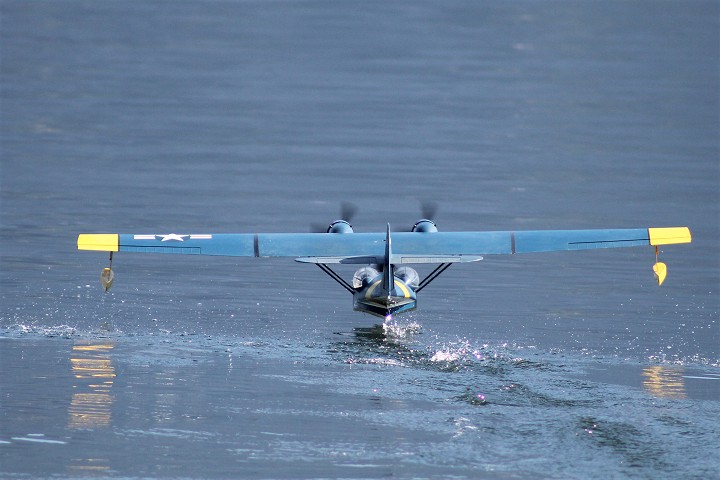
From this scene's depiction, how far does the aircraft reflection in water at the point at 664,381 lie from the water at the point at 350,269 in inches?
3.8

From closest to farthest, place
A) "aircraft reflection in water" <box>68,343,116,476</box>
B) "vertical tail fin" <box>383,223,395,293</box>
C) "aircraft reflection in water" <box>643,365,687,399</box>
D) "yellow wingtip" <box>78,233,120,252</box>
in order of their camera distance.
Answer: "aircraft reflection in water" <box>68,343,116,476</box> → "aircraft reflection in water" <box>643,365,687,399</box> → "vertical tail fin" <box>383,223,395,293</box> → "yellow wingtip" <box>78,233,120,252</box>

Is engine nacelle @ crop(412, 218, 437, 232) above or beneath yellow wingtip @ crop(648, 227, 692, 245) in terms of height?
above

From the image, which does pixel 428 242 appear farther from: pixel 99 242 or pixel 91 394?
Answer: pixel 91 394

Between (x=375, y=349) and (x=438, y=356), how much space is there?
1.58 m

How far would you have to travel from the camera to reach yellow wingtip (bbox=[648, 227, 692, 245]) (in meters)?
29.5

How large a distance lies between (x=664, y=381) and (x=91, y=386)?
34.1ft

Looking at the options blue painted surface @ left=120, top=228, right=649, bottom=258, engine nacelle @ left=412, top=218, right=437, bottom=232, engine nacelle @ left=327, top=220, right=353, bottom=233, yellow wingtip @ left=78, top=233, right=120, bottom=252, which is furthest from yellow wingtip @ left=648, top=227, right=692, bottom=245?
yellow wingtip @ left=78, top=233, right=120, bottom=252

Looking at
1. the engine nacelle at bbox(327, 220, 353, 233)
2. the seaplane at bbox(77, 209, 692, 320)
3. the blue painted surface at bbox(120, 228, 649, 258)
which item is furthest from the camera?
the engine nacelle at bbox(327, 220, 353, 233)

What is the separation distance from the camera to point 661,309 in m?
30.6

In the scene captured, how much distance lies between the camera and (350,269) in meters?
36.2

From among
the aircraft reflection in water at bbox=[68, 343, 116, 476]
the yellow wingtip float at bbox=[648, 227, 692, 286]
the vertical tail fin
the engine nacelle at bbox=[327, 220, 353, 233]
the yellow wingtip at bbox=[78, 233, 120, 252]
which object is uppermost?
the engine nacelle at bbox=[327, 220, 353, 233]

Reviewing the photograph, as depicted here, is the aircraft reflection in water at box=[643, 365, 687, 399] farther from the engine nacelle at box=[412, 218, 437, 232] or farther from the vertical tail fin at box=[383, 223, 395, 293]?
the engine nacelle at box=[412, 218, 437, 232]

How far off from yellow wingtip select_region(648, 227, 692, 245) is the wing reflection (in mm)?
12900

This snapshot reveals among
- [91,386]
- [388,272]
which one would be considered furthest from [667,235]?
[91,386]
